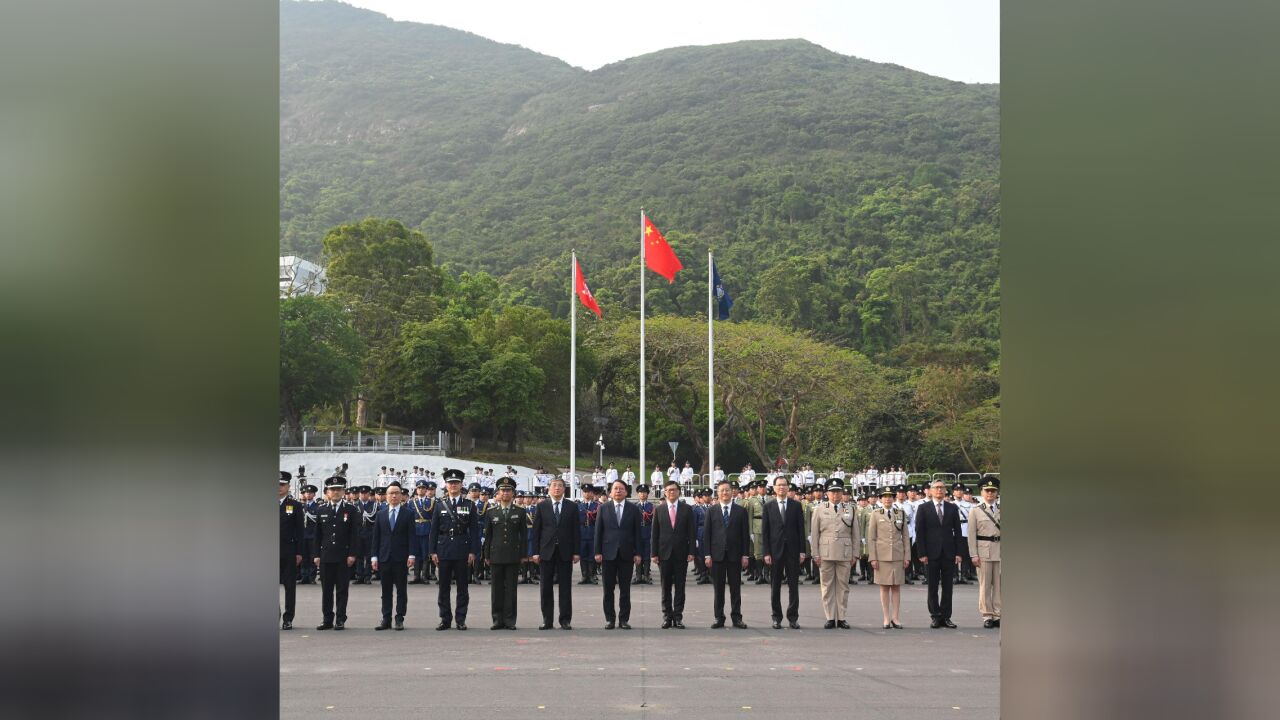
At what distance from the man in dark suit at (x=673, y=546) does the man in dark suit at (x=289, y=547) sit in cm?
364

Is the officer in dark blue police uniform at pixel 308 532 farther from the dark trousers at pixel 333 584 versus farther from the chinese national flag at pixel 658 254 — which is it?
the chinese national flag at pixel 658 254

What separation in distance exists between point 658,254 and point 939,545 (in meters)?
16.2

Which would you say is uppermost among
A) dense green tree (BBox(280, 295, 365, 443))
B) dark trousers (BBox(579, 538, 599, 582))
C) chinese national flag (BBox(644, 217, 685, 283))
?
chinese national flag (BBox(644, 217, 685, 283))

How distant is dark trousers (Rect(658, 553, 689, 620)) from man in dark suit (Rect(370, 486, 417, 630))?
2563 millimetres

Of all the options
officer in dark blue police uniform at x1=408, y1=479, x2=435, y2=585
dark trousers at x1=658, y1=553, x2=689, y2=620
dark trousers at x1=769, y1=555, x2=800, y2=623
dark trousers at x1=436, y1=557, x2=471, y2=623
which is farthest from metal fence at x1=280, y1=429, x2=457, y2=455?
dark trousers at x1=769, y1=555, x2=800, y2=623

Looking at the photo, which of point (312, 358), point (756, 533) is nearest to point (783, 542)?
point (756, 533)

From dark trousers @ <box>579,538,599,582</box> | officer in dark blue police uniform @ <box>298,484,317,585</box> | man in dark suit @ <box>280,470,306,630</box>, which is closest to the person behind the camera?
man in dark suit @ <box>280,470,306,630</box>

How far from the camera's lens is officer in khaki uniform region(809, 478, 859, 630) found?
12234mm

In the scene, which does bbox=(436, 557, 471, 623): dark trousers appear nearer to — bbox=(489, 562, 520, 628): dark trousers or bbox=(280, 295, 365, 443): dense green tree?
bbox=(489, 562, 520, 628): dark trousers

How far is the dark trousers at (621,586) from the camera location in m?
12.1

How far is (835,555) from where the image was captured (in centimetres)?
1224
